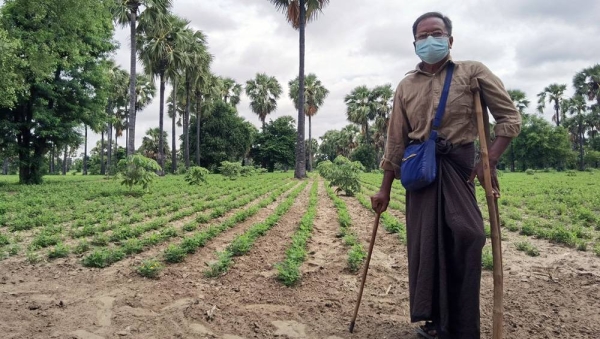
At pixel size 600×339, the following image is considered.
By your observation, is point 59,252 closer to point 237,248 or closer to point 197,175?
point 237,248

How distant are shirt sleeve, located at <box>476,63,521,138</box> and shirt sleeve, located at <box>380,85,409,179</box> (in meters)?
0.49

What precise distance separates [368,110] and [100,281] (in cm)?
3856

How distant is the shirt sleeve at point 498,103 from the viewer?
2129 millimetres

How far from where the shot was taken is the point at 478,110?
213cm

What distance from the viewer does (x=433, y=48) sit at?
2283 mm

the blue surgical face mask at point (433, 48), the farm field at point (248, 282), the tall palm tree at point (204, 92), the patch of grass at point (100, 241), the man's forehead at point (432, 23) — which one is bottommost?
the farm field at point (248, 282)

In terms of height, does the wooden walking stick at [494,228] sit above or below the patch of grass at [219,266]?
above

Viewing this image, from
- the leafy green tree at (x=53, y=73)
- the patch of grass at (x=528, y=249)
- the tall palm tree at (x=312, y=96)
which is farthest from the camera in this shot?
the tall palm tree at (x=312, y=96)

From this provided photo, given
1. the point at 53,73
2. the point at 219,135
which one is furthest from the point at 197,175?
the point at 219,135

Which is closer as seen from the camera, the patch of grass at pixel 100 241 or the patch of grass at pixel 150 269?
the patch of grass at pixel 150 269

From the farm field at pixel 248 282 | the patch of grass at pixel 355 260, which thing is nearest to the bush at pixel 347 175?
the farm field at pixel 248 282

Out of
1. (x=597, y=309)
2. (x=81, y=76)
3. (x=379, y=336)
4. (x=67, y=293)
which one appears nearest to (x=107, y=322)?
(x=67, y=293)

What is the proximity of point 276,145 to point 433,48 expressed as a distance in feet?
145

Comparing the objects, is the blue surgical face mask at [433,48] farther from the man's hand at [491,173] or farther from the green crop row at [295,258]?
the green crop row at [295,258]
